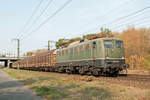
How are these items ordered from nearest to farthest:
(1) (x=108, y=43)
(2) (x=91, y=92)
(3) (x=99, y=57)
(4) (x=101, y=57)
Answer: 1. (2) (x=91, y=92)
2. (4) (x=101, y=57)
3. (3) (x=99, y=57)
4. (1) (x=108, y=43)

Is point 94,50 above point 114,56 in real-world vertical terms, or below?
above

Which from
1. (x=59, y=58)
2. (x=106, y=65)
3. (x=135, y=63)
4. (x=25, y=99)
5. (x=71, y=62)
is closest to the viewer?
(x=25, y=99)

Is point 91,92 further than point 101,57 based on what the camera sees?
No

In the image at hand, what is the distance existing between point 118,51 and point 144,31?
24.3 meters

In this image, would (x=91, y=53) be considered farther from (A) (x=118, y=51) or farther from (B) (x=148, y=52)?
(B) (x=148, y=52)

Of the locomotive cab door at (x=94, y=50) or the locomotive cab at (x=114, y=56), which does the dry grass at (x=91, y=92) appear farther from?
the locomotive cab door at (x=94, y=50)

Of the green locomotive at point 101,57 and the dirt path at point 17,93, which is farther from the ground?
the green locomotive at point 101,57

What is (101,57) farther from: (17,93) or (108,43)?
(17,93)

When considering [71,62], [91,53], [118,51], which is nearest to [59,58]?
[71,62]

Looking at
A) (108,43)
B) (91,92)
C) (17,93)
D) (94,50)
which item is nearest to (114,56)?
(108,43)

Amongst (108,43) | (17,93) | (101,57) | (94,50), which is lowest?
(17,93)

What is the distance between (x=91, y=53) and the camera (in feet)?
52.2

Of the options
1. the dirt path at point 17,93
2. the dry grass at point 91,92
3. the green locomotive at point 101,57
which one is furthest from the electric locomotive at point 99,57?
the dirt path at point 17,93

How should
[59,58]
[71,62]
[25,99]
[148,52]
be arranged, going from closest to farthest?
[25,99], [71,62], [59,58], [148,52]
